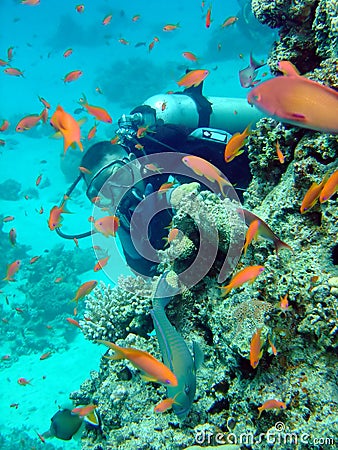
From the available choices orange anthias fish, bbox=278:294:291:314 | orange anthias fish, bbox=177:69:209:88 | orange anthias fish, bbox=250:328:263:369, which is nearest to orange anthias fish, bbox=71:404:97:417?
orange anthias fish, bbox=250:328:263:369

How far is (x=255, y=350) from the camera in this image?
1.86 meters

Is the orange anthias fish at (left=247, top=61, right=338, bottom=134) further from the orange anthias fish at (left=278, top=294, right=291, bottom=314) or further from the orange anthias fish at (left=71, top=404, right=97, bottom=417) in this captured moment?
the orange anthias fish at (left=71, top=404, right=97, bottom=417)

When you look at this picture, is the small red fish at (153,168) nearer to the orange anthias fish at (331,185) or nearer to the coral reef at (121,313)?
the coral reef at (121,313)

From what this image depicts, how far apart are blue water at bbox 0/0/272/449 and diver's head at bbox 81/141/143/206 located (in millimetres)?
1493

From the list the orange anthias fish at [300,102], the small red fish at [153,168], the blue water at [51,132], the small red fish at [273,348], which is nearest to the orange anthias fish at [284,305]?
the small red fish at [273,348]

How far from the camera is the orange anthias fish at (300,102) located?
1.25 m

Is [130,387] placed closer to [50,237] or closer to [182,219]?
[182,219]

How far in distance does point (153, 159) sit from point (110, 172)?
2.35 feet

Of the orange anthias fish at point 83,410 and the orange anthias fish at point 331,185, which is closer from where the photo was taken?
the orange anthias fish at point 331,185

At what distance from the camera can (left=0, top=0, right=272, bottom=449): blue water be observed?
8.60 m

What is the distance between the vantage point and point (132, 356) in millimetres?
1479

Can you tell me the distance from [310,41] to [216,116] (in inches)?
96.4

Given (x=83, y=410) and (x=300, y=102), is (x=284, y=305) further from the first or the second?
(x=83, y=410)

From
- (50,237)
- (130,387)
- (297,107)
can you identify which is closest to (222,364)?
(130,387)
